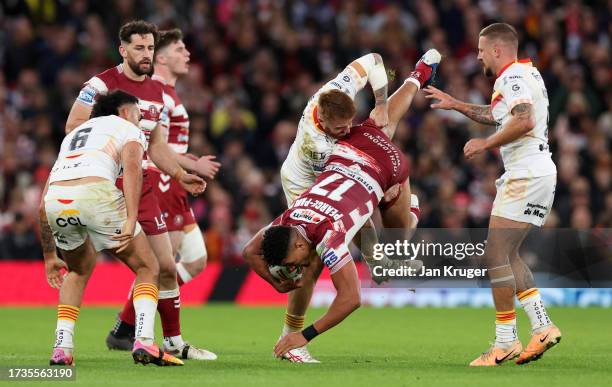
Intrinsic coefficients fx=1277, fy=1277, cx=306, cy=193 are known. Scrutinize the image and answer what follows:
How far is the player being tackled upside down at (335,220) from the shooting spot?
9664 millimetres

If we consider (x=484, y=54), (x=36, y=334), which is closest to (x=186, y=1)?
(x=36, y=334)

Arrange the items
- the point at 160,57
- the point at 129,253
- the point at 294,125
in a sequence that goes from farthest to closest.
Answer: the point at 294,125, the point at 160,57, the point at 129,253

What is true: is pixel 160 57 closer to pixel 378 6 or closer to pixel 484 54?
pixel 484 54

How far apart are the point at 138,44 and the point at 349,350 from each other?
336cm

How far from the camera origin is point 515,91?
33.3 feet

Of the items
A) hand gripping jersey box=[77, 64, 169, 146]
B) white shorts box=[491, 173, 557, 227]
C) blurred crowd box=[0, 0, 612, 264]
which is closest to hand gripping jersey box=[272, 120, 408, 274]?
white shorts box=[491, 173, 557, 227]

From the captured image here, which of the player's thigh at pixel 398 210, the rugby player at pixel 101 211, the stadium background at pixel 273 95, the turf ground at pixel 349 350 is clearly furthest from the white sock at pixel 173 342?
the stadium background at pixel 273 95

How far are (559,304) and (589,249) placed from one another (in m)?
1.43

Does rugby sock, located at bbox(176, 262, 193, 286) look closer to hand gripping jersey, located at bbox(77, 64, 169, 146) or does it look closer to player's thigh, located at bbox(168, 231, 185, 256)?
player's thigh, located at bbox(168, 231, 185, 256)

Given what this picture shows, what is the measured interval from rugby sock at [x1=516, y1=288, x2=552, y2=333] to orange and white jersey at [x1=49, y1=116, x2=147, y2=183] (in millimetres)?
3393

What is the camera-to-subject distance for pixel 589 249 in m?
16.5

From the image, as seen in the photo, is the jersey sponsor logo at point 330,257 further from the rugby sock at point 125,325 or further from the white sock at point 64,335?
the rugby sock at point 125,325

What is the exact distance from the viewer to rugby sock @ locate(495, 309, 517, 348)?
10.2m

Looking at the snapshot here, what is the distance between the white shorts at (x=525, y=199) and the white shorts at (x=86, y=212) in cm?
309
